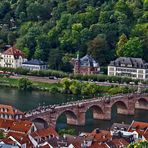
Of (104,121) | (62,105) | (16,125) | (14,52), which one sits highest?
(14,52)

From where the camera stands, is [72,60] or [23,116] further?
[72,60]

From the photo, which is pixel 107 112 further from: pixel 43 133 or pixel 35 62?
pixel 35 62

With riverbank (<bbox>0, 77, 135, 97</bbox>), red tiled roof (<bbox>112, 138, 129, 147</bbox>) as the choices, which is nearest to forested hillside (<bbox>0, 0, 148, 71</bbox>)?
riverbank (<bbox>0, 77, 135, 97</bbox>)

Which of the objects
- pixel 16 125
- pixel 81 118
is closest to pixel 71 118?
pixel 81 118

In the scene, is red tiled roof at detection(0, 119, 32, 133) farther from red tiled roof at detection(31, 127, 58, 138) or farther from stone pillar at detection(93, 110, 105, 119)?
stone pillar at detection(93, 110, 105, 119)

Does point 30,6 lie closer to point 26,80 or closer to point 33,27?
point 33,27

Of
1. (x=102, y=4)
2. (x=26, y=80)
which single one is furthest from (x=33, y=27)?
(x=26, y=80)
